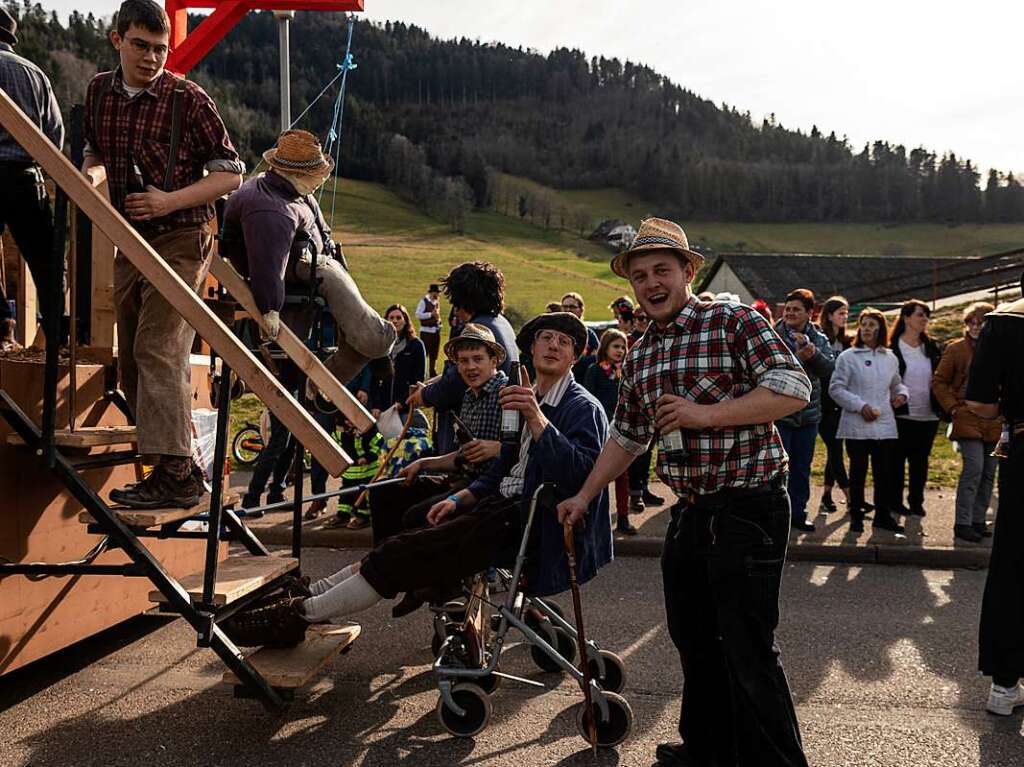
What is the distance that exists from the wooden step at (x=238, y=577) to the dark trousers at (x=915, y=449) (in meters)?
6.24

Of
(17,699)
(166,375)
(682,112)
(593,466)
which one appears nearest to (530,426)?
(593,466)

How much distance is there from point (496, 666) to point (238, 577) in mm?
1198

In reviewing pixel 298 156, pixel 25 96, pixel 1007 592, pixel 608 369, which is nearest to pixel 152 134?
pixel 298 156

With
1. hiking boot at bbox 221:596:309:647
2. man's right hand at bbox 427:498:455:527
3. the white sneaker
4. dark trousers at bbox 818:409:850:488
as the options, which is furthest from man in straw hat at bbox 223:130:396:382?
dark trousers at bbox 818:409:850:488

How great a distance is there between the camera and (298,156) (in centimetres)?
449

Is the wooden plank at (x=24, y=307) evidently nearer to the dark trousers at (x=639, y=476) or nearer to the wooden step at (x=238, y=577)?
the wooden step at (x=238, y=577)

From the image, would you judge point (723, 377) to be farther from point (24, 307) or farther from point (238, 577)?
point (24, 307)

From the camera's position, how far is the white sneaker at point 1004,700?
4.27 meters

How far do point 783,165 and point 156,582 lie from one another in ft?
410

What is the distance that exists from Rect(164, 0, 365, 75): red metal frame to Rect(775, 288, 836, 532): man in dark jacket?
14.7ft

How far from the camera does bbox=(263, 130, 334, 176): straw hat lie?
14.7 feet

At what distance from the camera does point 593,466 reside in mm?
3953

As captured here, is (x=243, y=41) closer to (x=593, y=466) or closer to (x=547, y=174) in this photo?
(x=547, y=174)

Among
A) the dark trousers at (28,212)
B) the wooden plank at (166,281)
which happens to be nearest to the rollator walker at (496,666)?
the wooden plank at (166,281)
